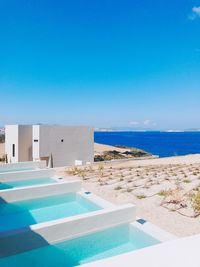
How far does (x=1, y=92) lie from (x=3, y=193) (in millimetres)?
18355

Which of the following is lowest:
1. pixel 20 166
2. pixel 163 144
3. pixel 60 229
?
pixel 163 144

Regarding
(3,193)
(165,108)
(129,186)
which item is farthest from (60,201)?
(165,108)

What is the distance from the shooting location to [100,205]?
6.31m

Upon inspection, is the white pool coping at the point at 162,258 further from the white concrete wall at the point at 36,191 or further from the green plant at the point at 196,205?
the white concrete wall at the point at 36,191

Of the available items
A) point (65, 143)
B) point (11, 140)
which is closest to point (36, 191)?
point (65, 143)

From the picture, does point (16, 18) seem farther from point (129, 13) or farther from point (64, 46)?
point (129, 13)

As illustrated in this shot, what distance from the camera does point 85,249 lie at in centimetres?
477

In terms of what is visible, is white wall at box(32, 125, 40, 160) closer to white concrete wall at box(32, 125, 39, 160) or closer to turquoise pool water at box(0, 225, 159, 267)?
white concrete wall at box(32, 125, 39, 160)

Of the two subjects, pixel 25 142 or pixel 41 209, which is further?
pixel 25 142

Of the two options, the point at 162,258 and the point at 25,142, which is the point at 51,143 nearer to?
the point at 25,142

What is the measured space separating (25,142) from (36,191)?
9.66 meters

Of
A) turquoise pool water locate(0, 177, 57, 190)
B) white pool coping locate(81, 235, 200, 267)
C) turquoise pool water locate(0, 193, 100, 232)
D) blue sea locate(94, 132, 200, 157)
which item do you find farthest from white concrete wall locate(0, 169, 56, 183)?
blue sea locate(94, 132, 200, 157)

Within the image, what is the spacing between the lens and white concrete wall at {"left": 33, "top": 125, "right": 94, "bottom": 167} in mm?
15969

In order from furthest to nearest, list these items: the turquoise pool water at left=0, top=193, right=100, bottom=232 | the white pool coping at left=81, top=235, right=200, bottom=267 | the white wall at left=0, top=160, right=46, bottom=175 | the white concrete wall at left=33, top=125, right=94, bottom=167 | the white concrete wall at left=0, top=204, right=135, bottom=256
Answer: the white concrete wall at left=33, top=125, right=94, bottom=167
the white wall at left=0, top=160, right=46, bottom=175
the turquoise pool water at left=0, top=193, right=100, bottom=232
the white concrete wall at left=0, top=204, right=135, bottom=256
the white pool coping at left=81, top=235, right=200, bottom=267
